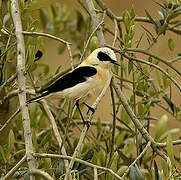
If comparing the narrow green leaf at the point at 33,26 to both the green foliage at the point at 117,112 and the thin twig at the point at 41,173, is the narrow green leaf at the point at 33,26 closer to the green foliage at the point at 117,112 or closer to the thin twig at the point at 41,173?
the green foliage at the point at 117,112

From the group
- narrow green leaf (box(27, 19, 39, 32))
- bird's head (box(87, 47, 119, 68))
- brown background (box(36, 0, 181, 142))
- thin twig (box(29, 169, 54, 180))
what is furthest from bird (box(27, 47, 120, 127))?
brown background (box(36, 0, 181, 142))

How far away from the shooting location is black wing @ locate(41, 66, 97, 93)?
1451 mm

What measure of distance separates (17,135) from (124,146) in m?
0.49

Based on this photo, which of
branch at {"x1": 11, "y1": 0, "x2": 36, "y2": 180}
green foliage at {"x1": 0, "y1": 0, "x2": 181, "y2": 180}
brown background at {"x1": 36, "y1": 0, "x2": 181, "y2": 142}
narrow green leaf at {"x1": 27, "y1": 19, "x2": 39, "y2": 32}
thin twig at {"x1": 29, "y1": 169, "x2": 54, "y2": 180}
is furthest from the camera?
brown background at {"x1": 36, "y1": 0, "x2": 181, "y2": 142}

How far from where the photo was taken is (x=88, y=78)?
151cm

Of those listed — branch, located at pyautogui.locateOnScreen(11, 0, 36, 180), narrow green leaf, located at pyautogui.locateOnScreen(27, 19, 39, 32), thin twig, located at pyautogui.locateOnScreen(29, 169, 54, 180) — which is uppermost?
narrow green leaf, located at pyautogui.locateOnScreen(27, 19, 39, 32)

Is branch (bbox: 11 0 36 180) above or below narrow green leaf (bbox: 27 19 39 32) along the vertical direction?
below

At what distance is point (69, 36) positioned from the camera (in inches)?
105

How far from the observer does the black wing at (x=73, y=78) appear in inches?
57.1

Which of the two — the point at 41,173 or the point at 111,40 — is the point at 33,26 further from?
the point at 111,40

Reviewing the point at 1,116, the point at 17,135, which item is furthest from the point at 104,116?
the point at 1,116

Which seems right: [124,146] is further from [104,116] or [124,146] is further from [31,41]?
[104,116]

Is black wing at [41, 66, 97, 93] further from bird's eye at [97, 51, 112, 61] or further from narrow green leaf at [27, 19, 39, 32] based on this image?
narrow green leaf at [27, 19, 39, 32]

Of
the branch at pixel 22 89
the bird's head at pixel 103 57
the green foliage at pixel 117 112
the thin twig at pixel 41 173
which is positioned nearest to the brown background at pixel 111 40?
the green foliage at pixel 117 112
